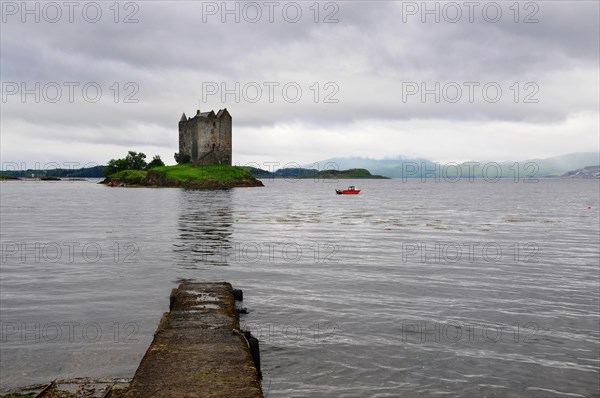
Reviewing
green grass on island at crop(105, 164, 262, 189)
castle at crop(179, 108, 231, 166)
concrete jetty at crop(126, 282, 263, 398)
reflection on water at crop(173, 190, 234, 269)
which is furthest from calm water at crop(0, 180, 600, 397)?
castle at crop(179, 108, 231, 166)

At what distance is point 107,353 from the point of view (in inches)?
513

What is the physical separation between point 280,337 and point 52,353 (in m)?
6.00

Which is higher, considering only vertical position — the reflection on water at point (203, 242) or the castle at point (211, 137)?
the castle at point (211, 137)

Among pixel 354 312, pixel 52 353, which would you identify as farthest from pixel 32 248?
pixel 354 312

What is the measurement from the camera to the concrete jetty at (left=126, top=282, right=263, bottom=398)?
8.00m

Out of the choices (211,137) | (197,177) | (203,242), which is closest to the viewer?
(203,242)

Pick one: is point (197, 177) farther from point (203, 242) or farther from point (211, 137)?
point (203, 242)

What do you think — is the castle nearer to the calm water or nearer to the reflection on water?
the reflection on water

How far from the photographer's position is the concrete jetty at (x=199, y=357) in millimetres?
8000

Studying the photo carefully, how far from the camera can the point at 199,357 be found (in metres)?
9.34

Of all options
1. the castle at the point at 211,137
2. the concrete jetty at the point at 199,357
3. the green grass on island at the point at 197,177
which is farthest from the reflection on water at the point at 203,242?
the castle at the point at 211,137

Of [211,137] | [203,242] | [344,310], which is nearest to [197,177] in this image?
[211,137]

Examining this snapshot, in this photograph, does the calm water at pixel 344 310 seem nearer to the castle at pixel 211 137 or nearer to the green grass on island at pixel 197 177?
the green grass on island at pixel 197 177

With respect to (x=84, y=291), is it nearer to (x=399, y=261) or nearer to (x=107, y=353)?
(x=107, y=353)
